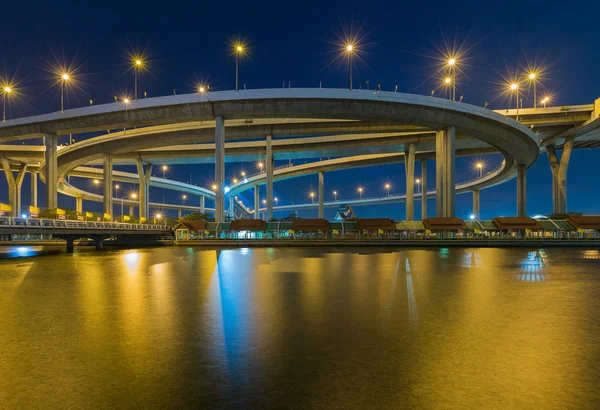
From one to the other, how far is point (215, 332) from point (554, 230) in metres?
47.8

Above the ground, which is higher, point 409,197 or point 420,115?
point 420,115

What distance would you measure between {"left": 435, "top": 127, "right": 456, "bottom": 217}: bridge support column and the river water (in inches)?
1429

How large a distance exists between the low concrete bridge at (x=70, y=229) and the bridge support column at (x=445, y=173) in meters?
36.0

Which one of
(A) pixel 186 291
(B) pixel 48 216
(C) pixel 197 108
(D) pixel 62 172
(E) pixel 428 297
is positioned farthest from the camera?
(D) pixel 62 172

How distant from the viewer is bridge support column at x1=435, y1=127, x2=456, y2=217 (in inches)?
1752

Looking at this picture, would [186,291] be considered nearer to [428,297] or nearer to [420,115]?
[428,297]

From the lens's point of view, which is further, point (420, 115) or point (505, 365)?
point (420, 115)

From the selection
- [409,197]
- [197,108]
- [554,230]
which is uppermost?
[197,108]

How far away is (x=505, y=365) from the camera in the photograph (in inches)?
180

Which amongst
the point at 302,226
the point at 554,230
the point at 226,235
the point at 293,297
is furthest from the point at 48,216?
the point at 554,230

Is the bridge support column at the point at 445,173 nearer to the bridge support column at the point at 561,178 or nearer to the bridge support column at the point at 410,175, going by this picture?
the bridge support column at the point at 410,175

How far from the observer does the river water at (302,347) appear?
3762 mm

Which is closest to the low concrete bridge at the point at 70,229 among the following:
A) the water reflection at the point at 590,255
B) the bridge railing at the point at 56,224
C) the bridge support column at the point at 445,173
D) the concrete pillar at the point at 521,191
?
the bridge railing at the point at 56,224

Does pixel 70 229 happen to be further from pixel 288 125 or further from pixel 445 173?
pixel 445 173
